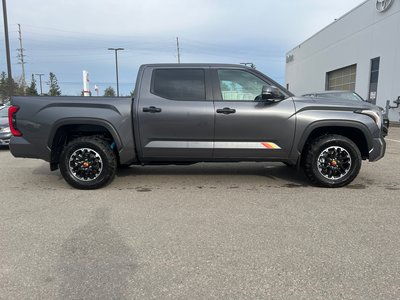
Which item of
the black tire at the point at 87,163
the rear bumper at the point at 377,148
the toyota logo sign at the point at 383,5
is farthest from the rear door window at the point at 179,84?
the toyota logo sign at the point at 383,5

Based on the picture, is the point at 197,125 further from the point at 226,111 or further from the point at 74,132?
the point at 74,132

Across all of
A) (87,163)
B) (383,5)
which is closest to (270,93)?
(87,163)

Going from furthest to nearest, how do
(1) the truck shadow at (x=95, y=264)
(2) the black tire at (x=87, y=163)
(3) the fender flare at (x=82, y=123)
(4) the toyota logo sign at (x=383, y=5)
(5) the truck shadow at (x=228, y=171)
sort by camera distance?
(4) the toyota logo sign at (x=383, y=5) < (5) the truck shadow at (x=228, y=171) < (2) the black tire at (x=87, y=163) < (3) the fender flare at (x=82, y=123) < (1) the truck shadow at (x=95, y=264)

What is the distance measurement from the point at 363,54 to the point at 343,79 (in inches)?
176

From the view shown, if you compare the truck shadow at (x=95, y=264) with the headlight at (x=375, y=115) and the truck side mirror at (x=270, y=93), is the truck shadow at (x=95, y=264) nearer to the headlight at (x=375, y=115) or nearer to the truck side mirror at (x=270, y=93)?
the truck side mirror at (x=270, y=93)

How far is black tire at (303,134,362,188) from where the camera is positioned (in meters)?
5.39

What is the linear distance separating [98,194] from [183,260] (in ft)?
8.29

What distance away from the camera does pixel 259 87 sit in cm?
545

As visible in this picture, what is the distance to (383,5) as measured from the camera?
22750 millimetres

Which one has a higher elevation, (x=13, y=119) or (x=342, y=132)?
(x=13, y=119)

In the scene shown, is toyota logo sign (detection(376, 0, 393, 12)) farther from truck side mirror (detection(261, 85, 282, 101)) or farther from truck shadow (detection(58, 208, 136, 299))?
truck shadow (detection(58, 208, 136, 299))

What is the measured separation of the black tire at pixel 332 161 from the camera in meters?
5.39

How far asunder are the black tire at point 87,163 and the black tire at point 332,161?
3090 millimetres

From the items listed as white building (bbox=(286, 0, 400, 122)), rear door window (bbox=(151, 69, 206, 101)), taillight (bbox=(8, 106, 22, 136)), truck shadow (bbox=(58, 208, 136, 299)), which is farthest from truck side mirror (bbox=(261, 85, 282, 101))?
white building (bbox=(286, 0, 400, 122))
